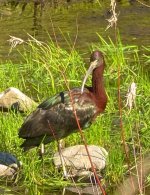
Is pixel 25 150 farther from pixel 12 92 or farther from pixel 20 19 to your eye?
pixel 20 19

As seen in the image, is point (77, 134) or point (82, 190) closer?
point (82, 190)

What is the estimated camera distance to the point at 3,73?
10.8 metres

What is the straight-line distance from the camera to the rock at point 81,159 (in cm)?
769

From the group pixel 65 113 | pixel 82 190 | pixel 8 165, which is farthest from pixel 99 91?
pixel 8 165

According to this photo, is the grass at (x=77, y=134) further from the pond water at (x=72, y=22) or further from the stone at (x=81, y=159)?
the pond water at (x=72, y=22)

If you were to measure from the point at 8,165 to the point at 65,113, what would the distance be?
2.56 ft

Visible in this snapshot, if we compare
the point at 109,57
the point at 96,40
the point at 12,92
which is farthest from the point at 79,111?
the point at 96,40

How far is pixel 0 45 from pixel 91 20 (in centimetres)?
280

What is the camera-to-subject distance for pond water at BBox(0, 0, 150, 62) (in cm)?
1471

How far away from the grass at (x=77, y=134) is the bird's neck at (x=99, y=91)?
34cm

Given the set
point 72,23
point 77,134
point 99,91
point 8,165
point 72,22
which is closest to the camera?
point 99,91

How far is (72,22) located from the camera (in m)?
16.6

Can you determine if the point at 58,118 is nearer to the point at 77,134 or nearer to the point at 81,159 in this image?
the point at 81,159

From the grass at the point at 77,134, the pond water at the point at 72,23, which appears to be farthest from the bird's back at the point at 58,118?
the pond water at the point at 72,23
